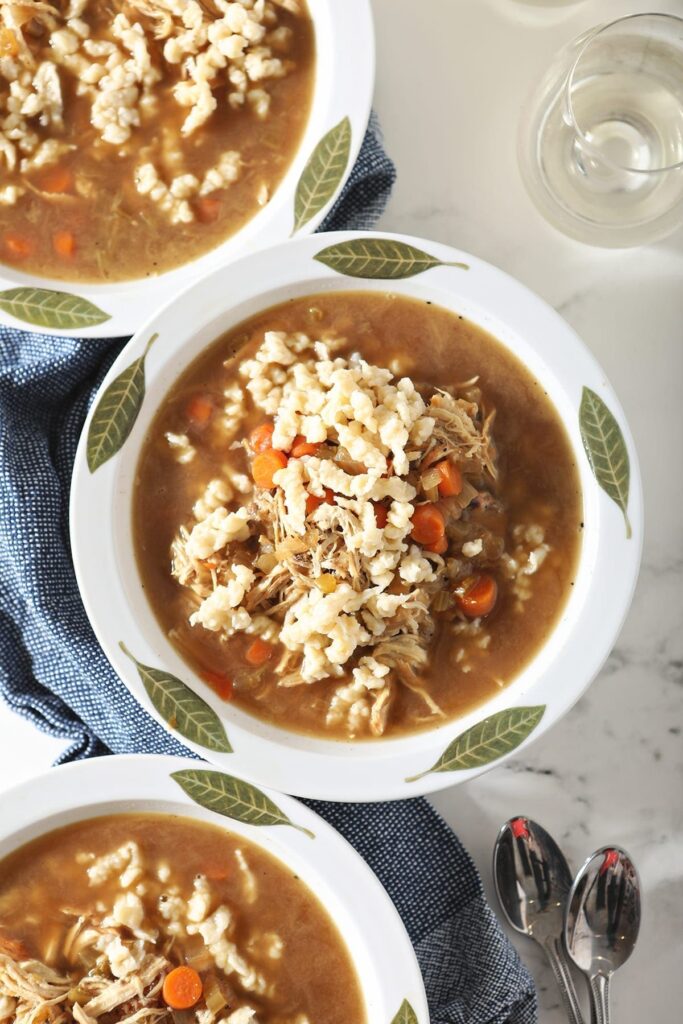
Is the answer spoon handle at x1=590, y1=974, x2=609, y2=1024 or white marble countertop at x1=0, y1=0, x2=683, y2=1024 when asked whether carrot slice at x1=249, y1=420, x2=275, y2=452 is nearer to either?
white marble countertop at x1=0, y1=0, x2=683, y2=1024

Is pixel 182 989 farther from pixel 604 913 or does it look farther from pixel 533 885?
pixel 604 913

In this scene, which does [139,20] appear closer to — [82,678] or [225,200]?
[225,200]

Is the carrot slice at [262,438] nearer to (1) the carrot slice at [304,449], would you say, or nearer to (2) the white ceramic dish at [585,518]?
(1) the carrot slice at [304,449]

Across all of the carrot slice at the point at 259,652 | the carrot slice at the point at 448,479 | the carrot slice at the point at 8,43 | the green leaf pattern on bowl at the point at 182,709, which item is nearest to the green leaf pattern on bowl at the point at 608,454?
the carrot slice at the point at 448,479

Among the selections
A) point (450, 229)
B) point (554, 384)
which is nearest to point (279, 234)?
point (450, 229)

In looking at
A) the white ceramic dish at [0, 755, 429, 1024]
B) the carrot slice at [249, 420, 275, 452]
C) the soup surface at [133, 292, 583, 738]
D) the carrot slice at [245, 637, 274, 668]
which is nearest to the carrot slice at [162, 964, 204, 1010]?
the white ceramic dish at [0, 755, 429, 1024]
